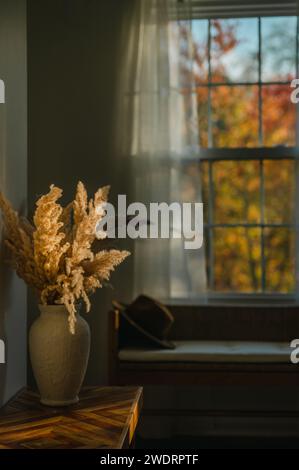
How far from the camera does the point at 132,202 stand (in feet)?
14.3

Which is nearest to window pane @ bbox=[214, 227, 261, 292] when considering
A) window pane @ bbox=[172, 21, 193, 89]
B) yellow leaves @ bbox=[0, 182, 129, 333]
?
window pane @ bbox=[172, 21, 193, 89]

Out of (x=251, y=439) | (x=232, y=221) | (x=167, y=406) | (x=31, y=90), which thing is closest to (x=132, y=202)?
(x=232, y=221)

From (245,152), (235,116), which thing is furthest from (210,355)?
(235,116)

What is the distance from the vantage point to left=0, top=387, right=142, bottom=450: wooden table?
1.81m

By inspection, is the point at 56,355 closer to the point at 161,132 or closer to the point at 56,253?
the point at 56,253

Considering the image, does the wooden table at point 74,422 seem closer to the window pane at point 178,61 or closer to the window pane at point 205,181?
the window pane at point 205,181

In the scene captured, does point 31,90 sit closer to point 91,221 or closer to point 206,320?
point 206,320

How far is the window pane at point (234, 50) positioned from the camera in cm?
453

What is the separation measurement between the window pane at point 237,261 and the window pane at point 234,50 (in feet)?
3.42

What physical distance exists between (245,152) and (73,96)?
120 cm

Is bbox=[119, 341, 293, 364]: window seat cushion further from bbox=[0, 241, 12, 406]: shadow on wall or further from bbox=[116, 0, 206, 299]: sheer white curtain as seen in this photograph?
bbox=[0, 241, 12, 406]: shadow on wall

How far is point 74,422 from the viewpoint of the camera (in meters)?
2.02

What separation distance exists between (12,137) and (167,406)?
243 centimetres

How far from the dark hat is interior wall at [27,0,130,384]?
503 millimetres
